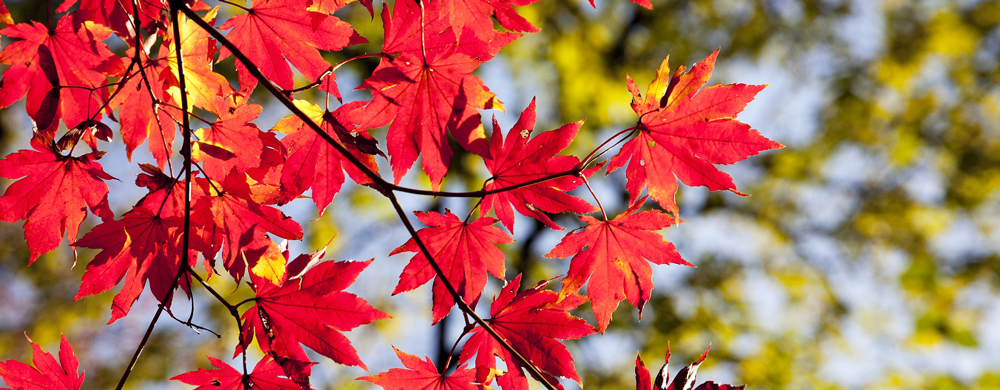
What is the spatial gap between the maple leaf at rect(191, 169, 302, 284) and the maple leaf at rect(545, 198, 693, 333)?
1.76 feet

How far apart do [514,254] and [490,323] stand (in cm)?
614

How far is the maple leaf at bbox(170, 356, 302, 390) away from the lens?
3.53 feet

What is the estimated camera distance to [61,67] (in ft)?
4.14

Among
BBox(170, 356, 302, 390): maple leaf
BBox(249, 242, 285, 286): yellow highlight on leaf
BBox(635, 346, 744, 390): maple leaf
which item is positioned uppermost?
BBox(249, 242, 285, 286): yellow highlight on leaf

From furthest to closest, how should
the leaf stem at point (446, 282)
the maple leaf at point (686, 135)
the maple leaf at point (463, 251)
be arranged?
the maple leaf at point (463, 251), the maple leaf at point (686, 135), the leaf stem at point (446, 282)

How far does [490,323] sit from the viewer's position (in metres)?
1.11

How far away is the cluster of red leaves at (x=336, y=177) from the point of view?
1.03 meters

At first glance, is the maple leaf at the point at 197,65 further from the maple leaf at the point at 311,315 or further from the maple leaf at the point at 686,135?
the maple leaf at the point at 686,135

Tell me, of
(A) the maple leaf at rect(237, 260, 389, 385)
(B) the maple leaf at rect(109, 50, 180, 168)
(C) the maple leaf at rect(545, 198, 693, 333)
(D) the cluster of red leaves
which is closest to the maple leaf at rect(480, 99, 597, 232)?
(D) the cluster of red leaves

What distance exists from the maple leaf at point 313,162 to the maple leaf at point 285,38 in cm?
9

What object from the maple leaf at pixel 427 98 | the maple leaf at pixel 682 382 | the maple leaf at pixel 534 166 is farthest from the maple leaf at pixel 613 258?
the maple leaf at pixel 427 98

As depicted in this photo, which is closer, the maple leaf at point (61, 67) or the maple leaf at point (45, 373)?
the maple leaf at point (45, 373)

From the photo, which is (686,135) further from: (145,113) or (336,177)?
(145,113)

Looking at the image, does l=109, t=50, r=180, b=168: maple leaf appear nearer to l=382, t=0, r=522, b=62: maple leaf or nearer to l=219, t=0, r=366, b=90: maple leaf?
l=219, t=0, r=366, b=90: maple leaf
